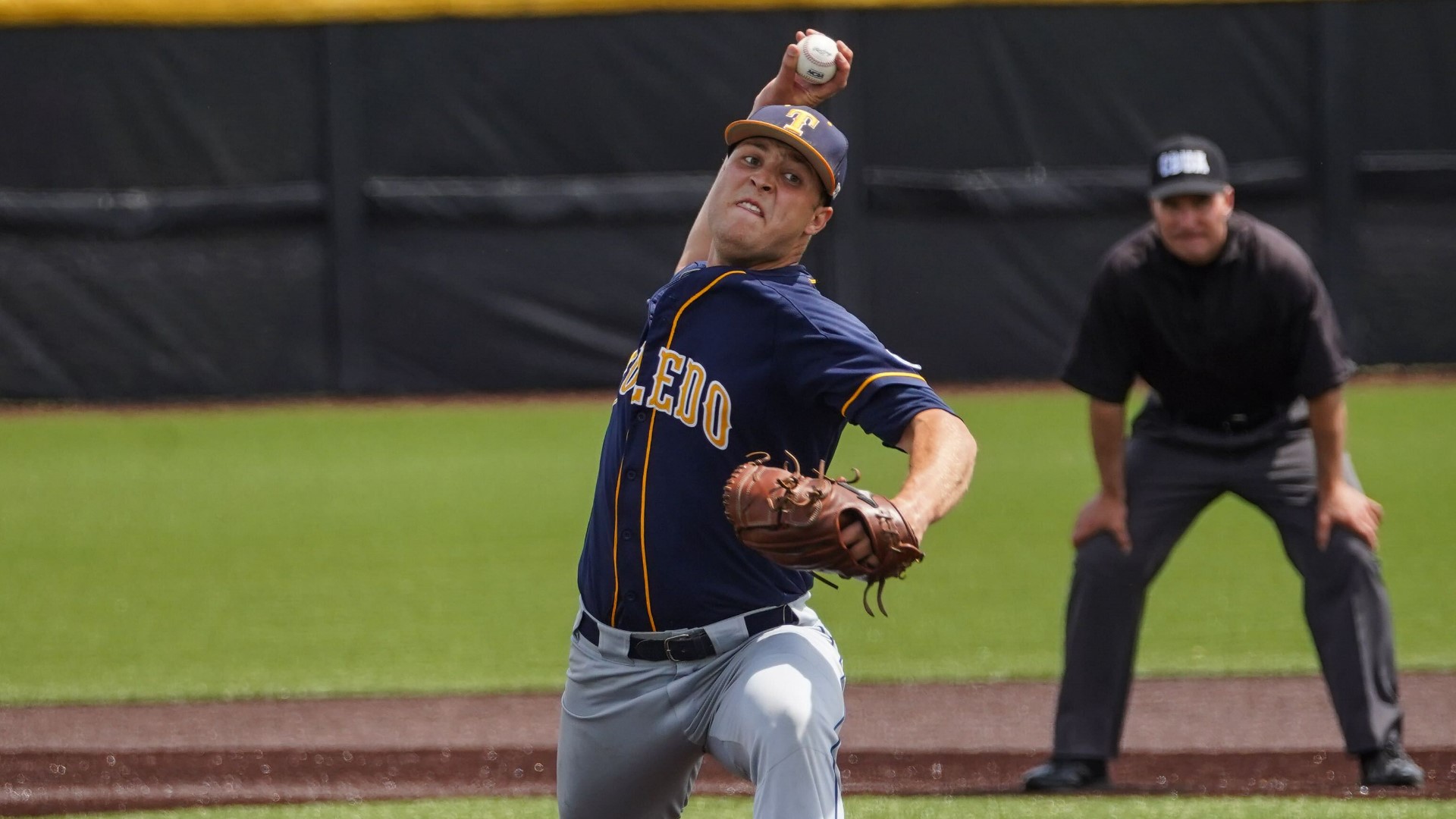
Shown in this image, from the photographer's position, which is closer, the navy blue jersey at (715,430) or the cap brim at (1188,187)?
the navy blue jersey at (715,430)

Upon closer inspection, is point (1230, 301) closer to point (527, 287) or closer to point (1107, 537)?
point (1107, 537)

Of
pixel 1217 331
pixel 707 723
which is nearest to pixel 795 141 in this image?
pixel 707 723

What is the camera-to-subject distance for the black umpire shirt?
5.10 m

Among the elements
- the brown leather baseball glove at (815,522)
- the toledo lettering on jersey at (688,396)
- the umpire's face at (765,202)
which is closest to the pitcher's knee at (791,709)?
the brown leather baseball glove at (815,522)

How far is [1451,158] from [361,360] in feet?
29.4

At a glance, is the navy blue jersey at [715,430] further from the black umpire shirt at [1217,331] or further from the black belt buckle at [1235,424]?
the black belt buckle at [1235,424]

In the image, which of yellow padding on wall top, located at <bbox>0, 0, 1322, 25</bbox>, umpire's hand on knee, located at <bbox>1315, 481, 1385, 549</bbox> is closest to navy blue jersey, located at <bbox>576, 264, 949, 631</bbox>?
umpire's hand on knee, located at <bbox>1315, 481, 1385, 549</bbox>

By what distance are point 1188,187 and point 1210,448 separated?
75 centimetres

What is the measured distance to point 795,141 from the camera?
10.6 ft

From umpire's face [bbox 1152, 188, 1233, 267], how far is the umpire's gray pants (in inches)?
22.6

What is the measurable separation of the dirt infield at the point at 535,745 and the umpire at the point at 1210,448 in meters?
0.27

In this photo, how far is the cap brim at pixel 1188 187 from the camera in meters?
5.09

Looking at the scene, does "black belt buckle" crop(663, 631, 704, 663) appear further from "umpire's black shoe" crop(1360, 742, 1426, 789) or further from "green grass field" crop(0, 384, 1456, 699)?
"green grass field" crop(0, 384, 1456, 699)

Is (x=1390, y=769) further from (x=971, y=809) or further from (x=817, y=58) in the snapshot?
(x=817, y=58)
